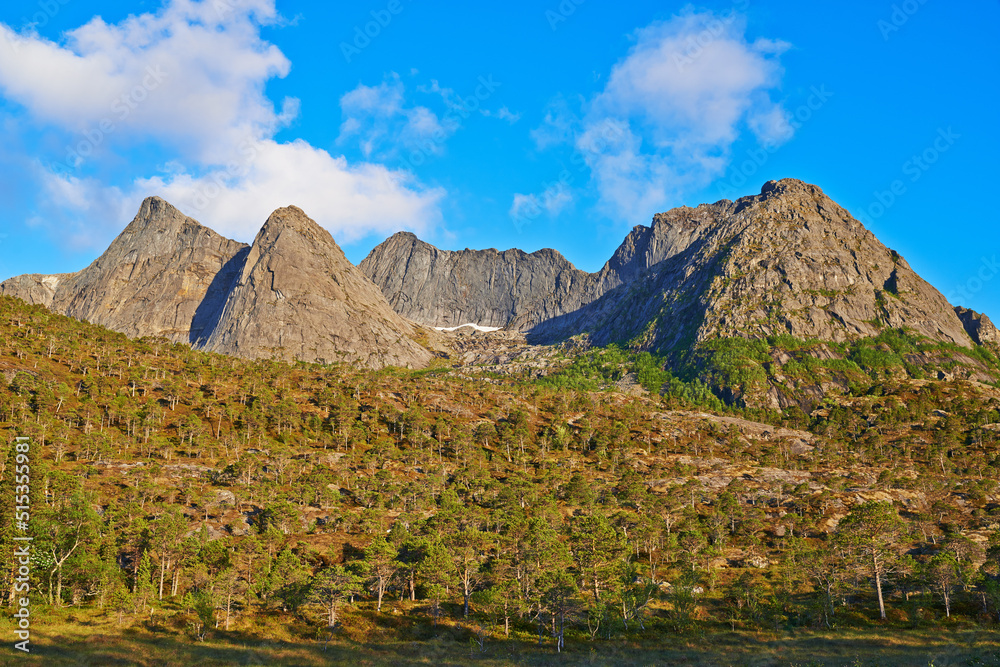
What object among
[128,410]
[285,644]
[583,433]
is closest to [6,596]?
[285,644]

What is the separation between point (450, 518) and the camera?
93562 mm

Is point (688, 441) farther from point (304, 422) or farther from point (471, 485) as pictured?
→ point (304, 422)

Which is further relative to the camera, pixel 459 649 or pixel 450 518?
pixel 450 518

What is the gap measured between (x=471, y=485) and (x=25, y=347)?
464 ft

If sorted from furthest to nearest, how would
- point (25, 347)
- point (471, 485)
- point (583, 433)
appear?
point (583, 433), point (25, 347), point (471, 485)

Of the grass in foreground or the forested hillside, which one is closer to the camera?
the grass in foreground

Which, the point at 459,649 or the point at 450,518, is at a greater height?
the point at 450,518

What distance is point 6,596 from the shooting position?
63.4 m

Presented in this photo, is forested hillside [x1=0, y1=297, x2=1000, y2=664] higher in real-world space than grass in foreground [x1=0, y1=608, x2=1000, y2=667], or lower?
higher

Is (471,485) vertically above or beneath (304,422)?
beneath

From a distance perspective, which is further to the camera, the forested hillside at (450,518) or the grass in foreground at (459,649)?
the forested hillside at (450,518)

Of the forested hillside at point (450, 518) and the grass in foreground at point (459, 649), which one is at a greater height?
the forested hillside at point (450, 518)

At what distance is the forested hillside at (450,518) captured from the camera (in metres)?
67.7

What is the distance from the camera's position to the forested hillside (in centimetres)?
6769
